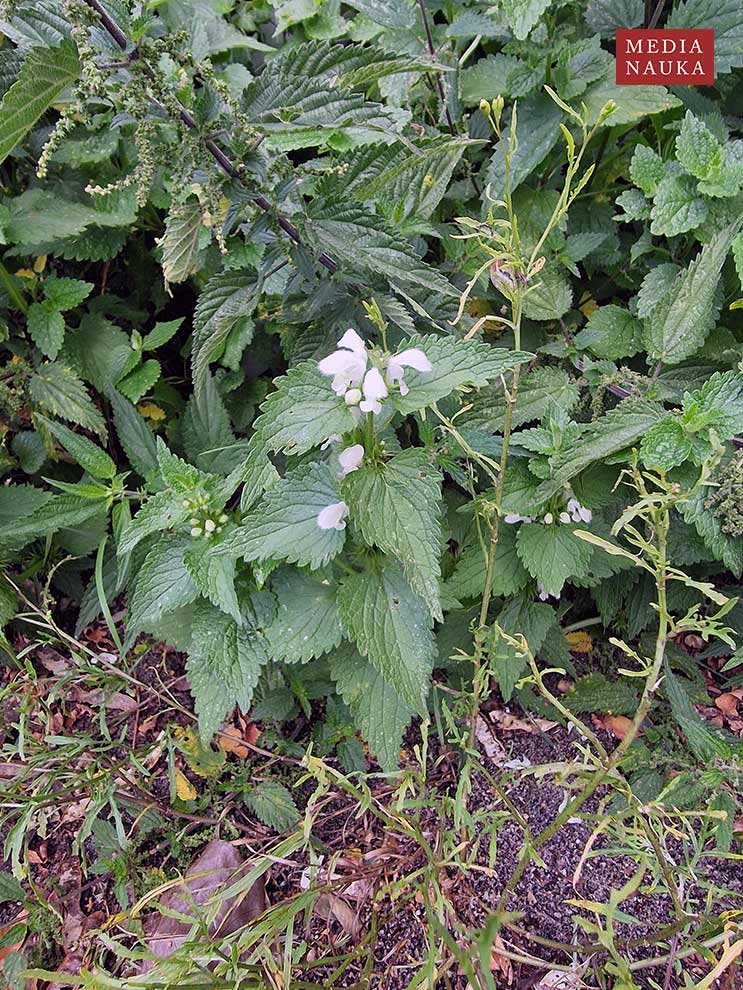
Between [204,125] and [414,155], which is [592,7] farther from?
[204,125]

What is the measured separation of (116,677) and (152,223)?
1.17 m

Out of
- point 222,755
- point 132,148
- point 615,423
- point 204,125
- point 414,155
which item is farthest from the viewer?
point 132,148

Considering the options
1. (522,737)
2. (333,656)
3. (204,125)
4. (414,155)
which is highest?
(204,125)

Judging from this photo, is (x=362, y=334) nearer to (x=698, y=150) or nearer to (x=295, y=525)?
(x=295, y=525)

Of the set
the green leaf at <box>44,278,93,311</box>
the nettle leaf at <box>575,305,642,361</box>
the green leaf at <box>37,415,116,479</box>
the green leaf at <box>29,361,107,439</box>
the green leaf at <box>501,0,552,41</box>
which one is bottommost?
the nettle leaf at <box>575,305,642,361</box>

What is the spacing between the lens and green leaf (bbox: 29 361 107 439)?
1.71 metres

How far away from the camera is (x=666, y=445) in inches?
52.5

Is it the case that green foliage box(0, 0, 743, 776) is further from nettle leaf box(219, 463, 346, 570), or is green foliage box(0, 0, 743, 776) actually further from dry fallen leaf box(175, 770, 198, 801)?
dry fallen leaf box(175, 770, 198, 801)

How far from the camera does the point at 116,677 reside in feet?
5.60

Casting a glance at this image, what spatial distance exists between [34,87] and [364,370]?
567 millimetres

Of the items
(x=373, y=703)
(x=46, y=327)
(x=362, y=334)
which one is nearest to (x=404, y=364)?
(x=362, y=334)

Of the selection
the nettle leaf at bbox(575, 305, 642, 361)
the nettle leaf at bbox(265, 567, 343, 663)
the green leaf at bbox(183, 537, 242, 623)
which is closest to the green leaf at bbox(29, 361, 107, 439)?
the green leaf at bbox(183, 537, 242, 623)

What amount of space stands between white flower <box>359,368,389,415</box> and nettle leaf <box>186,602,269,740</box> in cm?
61

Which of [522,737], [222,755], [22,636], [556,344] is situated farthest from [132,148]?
[522,737]
